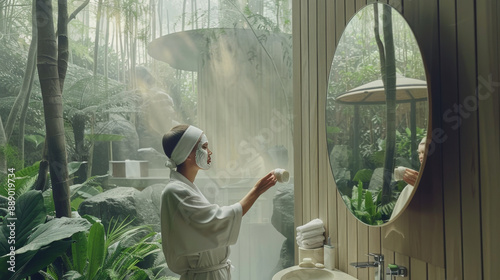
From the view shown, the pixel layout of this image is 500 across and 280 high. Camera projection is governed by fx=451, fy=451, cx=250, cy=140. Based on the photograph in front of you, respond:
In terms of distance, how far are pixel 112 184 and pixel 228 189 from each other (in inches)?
39.9

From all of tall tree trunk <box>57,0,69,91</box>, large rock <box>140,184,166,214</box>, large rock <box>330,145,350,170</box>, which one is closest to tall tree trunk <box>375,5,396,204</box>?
large rock <box>330,145,350,170</box>

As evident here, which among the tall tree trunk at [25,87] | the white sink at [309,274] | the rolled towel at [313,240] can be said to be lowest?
the white sink at [309,274]

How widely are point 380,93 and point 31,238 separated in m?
2.44

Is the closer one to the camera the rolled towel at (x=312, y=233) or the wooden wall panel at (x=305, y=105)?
the rolled towel at (x=312, y=233)

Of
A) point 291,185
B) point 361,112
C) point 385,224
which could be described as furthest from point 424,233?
point 291,185

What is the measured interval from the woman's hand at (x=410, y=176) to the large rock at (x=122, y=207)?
271 centimetres

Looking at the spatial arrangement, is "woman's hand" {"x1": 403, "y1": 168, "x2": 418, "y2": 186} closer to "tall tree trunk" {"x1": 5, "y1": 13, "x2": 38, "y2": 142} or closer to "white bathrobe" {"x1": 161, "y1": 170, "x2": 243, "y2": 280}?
"white bathrobe" {"x1": 161, "y1": 170, "x2": 243, "y2": 280}

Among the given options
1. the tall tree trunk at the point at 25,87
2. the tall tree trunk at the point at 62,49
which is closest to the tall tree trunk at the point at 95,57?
the tall tree trunk at the point at 62,49

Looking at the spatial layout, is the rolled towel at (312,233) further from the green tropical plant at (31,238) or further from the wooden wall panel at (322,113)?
the green tropical plant at (31,238)

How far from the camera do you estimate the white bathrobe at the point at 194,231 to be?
2.11 metres

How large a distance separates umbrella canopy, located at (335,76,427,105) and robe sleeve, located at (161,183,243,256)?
774 mm

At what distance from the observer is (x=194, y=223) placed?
211cm

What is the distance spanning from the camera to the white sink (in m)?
2.30

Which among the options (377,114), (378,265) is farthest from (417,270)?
(377,114)
